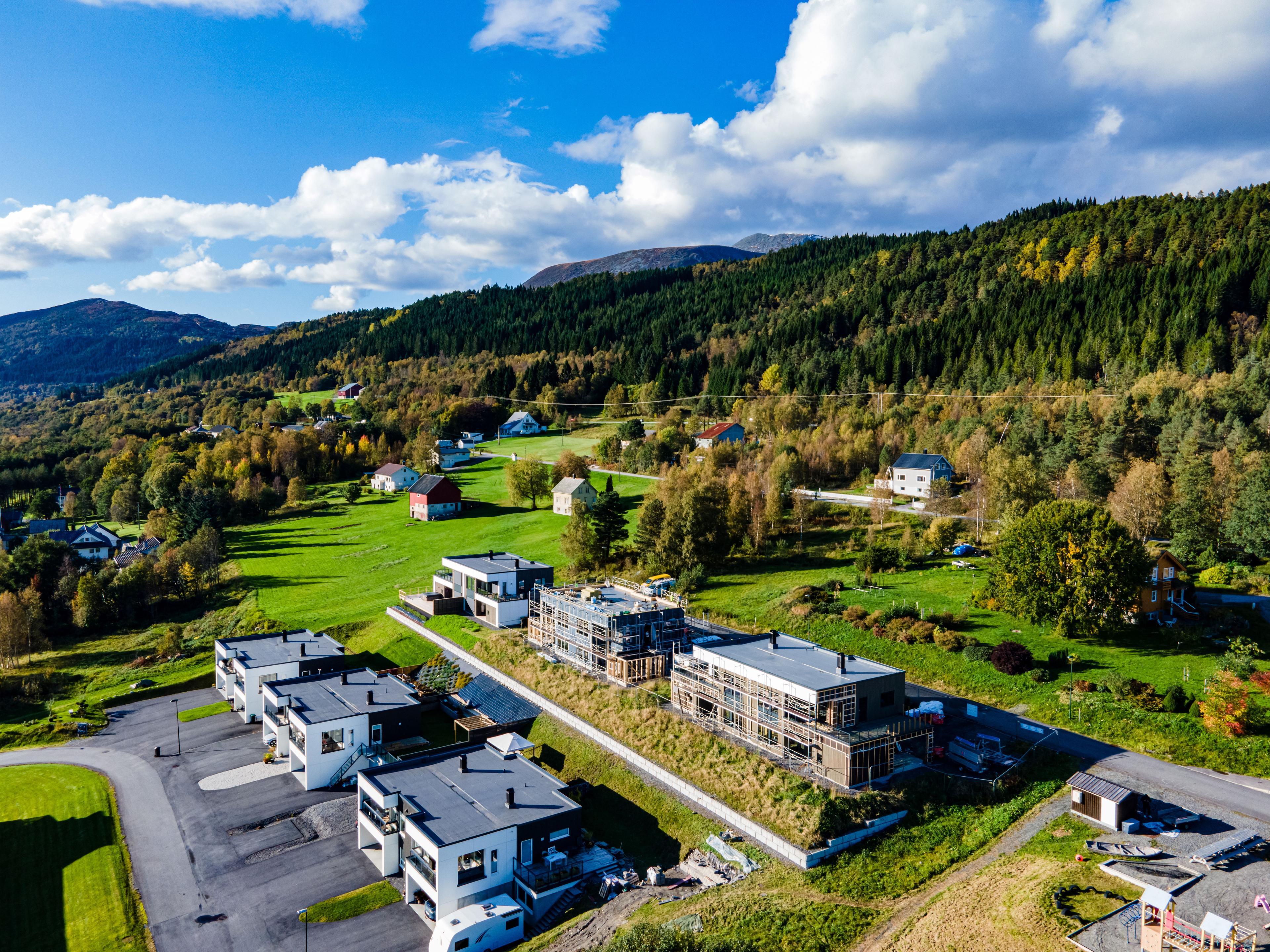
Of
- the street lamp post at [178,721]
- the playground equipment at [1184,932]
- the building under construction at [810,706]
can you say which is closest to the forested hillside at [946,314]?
the building under construction at [810,706]

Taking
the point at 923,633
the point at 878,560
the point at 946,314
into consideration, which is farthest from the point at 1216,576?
the point at 946,314

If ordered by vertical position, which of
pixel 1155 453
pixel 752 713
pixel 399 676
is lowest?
pixel 399 676

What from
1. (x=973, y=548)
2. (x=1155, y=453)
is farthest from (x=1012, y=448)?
(x=973, y=548)

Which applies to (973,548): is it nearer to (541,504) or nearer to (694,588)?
(694,588)

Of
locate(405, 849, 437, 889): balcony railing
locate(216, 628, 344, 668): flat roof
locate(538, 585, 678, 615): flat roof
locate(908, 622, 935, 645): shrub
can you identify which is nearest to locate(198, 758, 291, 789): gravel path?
locate(216, 628, 344, 668): flat roof

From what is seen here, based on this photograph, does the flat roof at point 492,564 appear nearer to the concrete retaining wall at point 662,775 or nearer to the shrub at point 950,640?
the concrete retaining wall at point 662,775
